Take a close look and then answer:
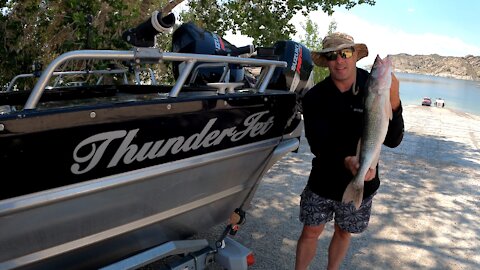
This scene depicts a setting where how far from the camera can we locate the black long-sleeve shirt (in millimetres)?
2498

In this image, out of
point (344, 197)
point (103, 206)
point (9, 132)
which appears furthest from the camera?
point (344, 197)

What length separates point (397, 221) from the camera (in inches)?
176

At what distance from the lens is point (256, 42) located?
11.2 meters

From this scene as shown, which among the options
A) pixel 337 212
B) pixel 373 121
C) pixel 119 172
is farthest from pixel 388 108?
pixel 119 172

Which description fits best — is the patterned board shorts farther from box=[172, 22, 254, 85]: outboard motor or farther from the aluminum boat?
box=[172, 22, 254, 85]: outboard motor

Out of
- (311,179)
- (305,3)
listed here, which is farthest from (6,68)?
(305,3)

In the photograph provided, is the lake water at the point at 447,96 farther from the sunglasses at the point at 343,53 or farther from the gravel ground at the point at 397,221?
the sunglasses at the point at 343,53

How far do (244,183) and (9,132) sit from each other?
169 centimetres

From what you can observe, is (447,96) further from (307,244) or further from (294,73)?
(307,244)

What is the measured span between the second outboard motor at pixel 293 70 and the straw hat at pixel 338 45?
86 cm

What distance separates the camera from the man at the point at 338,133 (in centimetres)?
247

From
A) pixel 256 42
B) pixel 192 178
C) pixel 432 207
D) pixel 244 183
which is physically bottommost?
pixel 432 207

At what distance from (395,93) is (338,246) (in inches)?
46.8

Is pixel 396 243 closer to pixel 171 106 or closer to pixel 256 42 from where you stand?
pixel 171 106
